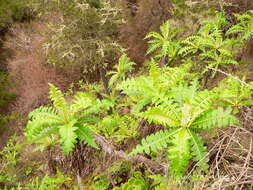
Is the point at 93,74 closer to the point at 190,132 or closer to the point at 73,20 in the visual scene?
the point at 73,20

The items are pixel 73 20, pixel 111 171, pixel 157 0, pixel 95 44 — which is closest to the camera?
pixel 111 171

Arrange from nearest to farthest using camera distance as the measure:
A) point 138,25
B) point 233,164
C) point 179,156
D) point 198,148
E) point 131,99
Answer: point 179,156, point 198,148, point 233,164, point 131,99, point 138,25

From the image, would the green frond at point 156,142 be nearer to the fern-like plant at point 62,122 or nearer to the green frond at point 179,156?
the green frond at point 179,156

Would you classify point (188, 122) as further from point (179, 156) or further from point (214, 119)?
point (179, 156)

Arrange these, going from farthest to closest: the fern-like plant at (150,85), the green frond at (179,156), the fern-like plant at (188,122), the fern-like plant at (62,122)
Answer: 1. the fern-like plant at (150,85)
2. the fern-like plant at (62,122)
3. the fern-like plant at (188,122)
4. the green frond at (179,156)

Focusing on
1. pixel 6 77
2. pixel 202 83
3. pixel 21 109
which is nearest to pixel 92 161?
pixel 202 83

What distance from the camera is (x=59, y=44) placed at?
6625mm

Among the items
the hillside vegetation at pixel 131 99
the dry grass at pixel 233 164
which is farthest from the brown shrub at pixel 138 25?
the dry grass at pixel 233 164

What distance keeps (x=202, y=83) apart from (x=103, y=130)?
2.34m

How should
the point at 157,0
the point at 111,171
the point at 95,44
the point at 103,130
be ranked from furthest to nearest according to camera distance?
the point at 157,0, the point at 95,44, the point at 103,130, the point at 111,171

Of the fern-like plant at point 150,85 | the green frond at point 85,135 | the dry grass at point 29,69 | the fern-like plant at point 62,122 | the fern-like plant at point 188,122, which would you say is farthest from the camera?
the dry grass at point 29,69

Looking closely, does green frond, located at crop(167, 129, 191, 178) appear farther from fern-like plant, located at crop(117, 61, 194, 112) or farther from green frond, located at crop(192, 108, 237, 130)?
fern-like plant, located at crop(117, 61, 194, 112)

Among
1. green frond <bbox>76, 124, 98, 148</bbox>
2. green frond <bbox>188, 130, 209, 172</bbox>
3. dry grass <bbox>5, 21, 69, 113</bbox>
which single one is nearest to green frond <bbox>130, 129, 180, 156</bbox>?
green frond <bbox>188, 130, 209, 172</bbox>

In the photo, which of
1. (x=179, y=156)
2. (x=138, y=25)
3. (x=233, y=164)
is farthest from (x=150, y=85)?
(x=138, y=25)
